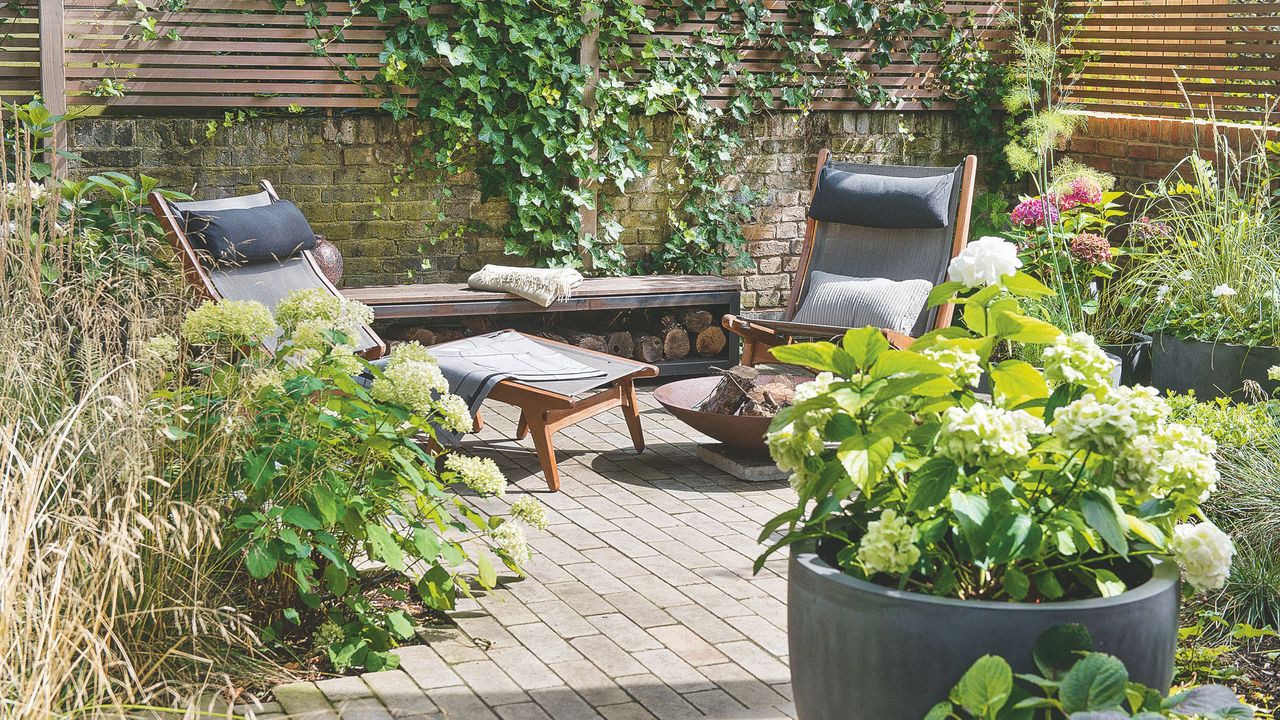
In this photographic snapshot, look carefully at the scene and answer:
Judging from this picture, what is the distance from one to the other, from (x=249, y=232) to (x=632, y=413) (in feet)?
5.85

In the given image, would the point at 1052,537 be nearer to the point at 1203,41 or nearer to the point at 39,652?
the point at 39,652

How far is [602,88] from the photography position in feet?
21.9

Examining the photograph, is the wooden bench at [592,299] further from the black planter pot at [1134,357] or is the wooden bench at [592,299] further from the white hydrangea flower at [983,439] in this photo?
the white hydrangea flower at [983,439]

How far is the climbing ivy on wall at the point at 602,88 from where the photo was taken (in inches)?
253

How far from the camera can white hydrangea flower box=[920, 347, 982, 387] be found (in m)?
2.20

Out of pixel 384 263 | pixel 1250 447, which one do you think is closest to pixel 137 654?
pixel 1250 447

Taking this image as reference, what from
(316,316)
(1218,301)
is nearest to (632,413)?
(316,316)

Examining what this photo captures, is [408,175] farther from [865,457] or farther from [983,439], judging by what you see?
[983,439]

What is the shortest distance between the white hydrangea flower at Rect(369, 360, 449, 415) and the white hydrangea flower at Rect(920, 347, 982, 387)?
1.22m

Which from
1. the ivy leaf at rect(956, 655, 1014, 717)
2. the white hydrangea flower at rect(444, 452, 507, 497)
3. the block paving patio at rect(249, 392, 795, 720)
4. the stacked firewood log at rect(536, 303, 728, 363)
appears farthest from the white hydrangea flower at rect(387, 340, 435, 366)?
the stacked firewood log at rect(536, 303, 728, 363)

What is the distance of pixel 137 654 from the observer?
9.11 ft

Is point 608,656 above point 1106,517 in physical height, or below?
below

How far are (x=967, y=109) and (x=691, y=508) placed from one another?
13.6ft

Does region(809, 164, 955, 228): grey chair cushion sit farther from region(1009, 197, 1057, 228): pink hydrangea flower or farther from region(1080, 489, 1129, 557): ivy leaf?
region(1080, 489, 1129, 557): ivy leaf
